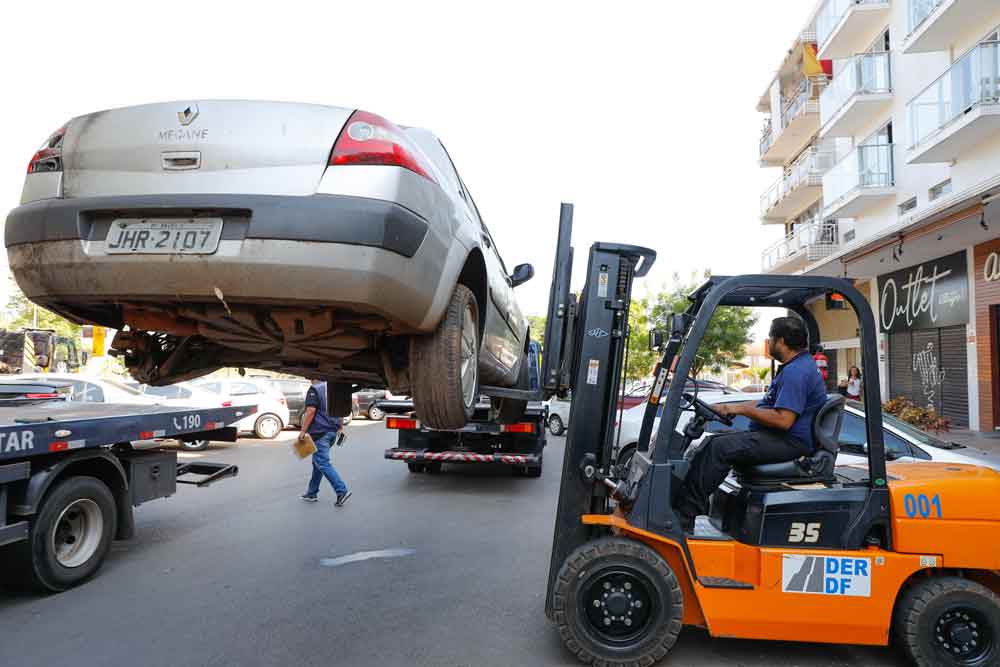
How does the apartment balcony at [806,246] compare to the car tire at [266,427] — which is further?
the apartment balcony at [806,246]

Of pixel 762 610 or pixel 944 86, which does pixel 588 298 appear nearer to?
pixel 762 610

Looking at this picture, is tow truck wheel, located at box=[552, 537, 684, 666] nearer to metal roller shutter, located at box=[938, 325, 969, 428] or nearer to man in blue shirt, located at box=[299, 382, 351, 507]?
man in blue shirt, located at box=[299, 382, 351, 507]

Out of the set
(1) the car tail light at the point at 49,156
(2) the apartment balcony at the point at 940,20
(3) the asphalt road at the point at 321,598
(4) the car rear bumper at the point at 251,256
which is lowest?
(3) the asphalt road at the point at 321,598

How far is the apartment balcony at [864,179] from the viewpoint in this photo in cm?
1850

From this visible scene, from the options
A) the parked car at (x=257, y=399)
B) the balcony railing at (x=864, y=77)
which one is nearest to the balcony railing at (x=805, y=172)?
the balcony railing at (x=864, y=77)

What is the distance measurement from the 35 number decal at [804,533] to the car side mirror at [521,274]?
2.93 metres

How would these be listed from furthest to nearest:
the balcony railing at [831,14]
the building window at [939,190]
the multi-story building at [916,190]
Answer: the balcony railing at [831,14], the building window at [939,190], the multi-story building at [916,190]

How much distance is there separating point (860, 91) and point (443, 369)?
20.6 m

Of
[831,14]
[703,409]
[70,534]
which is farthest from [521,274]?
[831,14]

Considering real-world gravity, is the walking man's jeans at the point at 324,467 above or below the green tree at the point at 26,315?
below

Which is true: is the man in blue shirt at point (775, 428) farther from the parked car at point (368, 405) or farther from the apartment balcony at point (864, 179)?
the apartment balcony at point (864, 179)

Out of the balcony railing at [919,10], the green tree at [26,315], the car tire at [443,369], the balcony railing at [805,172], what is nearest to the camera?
the car tire at [443,369]

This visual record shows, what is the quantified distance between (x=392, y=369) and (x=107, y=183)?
167cm

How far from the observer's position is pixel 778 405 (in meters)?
3.53
